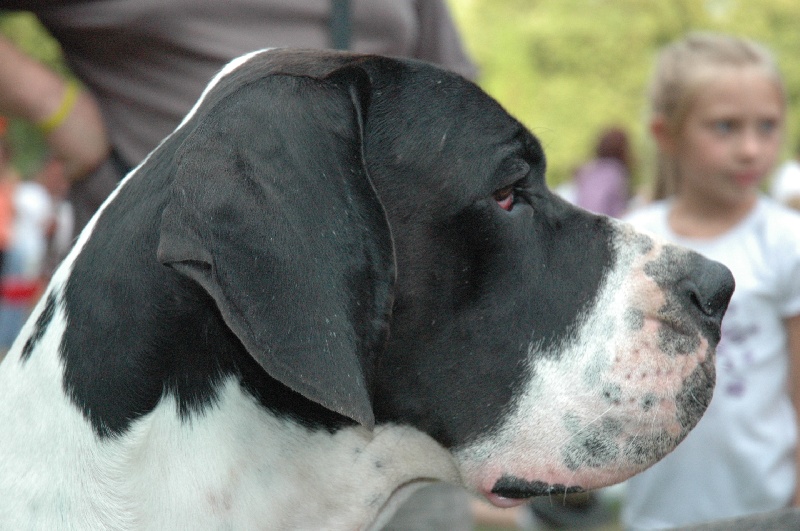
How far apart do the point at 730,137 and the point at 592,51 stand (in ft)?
82.0

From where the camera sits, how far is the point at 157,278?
6.19 feet

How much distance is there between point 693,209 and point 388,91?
7.09 feet

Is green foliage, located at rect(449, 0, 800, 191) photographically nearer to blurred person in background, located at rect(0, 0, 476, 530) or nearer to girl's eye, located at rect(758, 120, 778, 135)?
girl's eye, located at rect(758, 120, 778, 135)

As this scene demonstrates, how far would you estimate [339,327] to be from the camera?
1.81 meters

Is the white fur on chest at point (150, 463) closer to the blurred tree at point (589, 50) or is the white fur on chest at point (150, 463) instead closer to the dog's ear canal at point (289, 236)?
the dog's ear canal at point (289, 236)

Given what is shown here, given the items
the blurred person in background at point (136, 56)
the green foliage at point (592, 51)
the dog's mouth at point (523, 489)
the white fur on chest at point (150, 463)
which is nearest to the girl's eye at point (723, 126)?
the blurred person in background at point (136, 56)

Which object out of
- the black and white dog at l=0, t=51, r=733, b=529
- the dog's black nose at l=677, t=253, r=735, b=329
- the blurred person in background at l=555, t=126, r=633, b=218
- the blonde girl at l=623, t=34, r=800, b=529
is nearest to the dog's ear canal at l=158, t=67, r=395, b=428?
the black and white dog at l=0, t=51, r=733, b=529

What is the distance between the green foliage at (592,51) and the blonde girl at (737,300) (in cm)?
2248

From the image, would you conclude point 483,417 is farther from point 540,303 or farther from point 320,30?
point 320,30

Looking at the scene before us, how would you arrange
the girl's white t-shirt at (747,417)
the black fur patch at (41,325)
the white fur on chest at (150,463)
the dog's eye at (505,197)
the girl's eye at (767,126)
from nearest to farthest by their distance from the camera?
the white fur on chest at (150,463) < the black fur patch at (41,325) < the dog's eye at (505,197) < the girl's white t-shirt at (747,417) < the girl's eye at (767,126)

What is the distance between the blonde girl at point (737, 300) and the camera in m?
3.62

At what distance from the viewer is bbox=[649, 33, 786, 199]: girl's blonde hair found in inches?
159

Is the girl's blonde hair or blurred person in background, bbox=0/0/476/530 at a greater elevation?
blurred person in background, bbox=0/0/476/530

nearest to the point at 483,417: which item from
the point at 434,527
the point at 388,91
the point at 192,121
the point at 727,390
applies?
the point at 388,91
